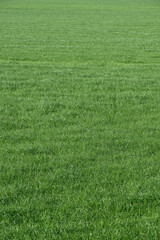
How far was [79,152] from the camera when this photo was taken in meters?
6.07

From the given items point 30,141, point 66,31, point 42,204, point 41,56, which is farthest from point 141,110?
point 66,31

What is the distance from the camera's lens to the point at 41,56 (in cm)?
1495

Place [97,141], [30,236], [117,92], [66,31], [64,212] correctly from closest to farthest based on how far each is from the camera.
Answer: [30,236] < [64,212] < [97,141] < [117,92] < [66,31]

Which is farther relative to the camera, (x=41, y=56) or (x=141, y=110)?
(x=41, y=56)

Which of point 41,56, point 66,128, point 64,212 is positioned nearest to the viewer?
point 64,212

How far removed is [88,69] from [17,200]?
27.0 ft

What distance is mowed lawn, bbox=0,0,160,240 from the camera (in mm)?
4367

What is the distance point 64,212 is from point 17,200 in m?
0.63

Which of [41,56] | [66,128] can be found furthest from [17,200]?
[41,56]

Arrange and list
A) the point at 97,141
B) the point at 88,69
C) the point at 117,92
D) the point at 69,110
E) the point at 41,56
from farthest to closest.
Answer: the point at 41,56, the point at 88,69, the point at 117,92, the point at 69,110, the point at 97,141

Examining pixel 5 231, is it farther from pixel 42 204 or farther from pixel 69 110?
pixel 69 110

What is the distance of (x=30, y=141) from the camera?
6539 mm

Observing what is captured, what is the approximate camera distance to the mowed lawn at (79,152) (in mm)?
4367

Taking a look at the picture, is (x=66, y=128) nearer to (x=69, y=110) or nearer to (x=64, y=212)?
(x=69, y=110)
